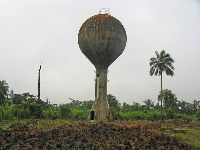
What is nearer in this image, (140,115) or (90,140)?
(90,140)

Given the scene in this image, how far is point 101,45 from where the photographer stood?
33.8 metres

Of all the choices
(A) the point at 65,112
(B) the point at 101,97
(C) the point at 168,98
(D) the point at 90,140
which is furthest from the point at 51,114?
(C) the point at 168,98

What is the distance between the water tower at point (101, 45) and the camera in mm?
33812

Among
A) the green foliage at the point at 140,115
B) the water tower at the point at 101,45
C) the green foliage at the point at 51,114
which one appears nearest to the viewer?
the water tower at the point at 101,45

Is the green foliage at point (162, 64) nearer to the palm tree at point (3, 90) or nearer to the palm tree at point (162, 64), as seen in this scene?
the palm tree at point (162, 64)

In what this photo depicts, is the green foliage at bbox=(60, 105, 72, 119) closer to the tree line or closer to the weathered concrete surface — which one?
the tree line

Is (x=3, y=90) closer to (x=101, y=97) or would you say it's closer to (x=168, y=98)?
(x=168, y=98)

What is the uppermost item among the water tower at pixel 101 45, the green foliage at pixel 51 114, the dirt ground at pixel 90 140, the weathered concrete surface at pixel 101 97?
the water tower at pixel 101 45

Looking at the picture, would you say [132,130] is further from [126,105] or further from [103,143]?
[126,105]

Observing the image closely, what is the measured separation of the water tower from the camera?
3381 centimetres

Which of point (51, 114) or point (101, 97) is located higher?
point (101, 97)

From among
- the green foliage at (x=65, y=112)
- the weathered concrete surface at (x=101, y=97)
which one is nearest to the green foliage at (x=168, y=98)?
the green foliage at (x=65, y=112)

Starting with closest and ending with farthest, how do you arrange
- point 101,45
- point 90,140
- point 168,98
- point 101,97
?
1. point 90,140
2. point 101,45
3. point 101,97
4. point 168,98

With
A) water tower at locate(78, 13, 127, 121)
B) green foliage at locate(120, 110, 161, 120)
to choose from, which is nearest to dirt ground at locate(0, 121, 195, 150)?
water tower at locate(78, 13, 127, 121)
